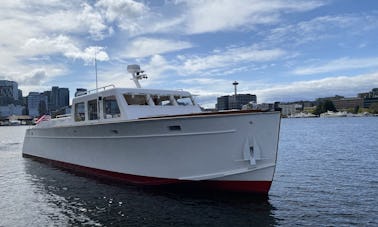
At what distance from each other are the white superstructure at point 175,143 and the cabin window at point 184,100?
592mm

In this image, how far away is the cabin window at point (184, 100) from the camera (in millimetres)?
18281

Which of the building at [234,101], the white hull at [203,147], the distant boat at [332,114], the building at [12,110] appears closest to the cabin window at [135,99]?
the white hull at [203,147]

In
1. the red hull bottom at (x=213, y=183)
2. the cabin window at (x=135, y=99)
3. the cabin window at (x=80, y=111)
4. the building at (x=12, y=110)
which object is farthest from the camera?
the building at (x=12, y=110)

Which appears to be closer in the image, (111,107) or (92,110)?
(111,107)

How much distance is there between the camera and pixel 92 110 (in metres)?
18.1

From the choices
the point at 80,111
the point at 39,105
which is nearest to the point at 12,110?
the point at 39,105

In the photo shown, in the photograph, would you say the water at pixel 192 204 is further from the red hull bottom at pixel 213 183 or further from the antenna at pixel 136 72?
the antenna at pixel 136 72

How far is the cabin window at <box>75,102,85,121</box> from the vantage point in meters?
19.0

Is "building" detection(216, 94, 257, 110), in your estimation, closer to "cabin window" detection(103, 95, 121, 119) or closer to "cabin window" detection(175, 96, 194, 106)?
"cabin window" detection(175, 96, 194, 106)

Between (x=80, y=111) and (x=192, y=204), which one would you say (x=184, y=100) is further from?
(x=192, y=204)

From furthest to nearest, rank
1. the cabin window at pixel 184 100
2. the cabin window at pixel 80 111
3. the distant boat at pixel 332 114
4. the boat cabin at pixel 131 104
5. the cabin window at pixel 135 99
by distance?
the distant boat at pixel 332 114, the cabin window at pixel 80 111, the cabin window at pixel 184 100, the cabin window at pixel 135 99, the boat cabin at pixel 131 104

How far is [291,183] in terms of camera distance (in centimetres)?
1588

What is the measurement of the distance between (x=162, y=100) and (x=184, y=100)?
4.17ft

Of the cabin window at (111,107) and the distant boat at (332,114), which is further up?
the cabin window at (111,107)
